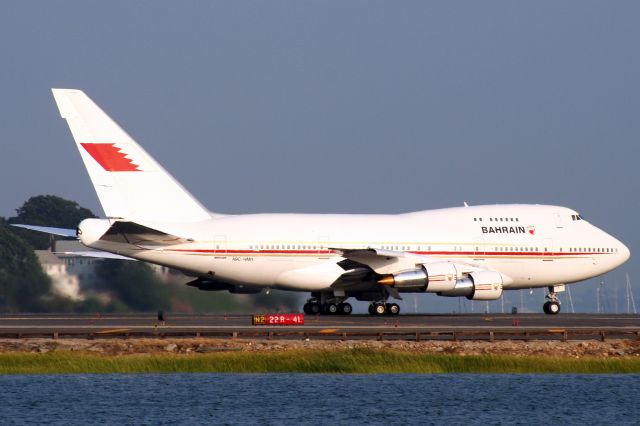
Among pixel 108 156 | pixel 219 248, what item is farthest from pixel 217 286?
pixel 108 156

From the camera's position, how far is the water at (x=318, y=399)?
120ft

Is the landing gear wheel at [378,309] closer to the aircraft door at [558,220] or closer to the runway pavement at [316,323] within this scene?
the runway pavement at [316,323]

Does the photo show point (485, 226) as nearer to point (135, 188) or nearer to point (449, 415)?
point (135, 188)

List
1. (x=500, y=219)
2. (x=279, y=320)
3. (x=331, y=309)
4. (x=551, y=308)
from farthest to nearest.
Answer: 1. (x=551, y=308)
2. (x=500, y=219)
3. (x=331, y=309)
4. (x=279, y=320)

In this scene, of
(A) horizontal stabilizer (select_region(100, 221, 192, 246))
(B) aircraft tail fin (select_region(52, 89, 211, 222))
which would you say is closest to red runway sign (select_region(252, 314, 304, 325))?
(A) horizontal stabilizer (select_region(100, 221, 192, 246))

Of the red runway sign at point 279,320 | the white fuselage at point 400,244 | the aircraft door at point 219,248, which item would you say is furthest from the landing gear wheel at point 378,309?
the aircraft door at point 219,248

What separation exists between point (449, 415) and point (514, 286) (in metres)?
27.0

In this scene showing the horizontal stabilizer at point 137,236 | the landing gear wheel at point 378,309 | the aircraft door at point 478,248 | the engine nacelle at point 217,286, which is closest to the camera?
the horizontal stabilizer at point 137,236

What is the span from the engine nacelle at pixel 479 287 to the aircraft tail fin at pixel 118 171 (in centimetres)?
1161

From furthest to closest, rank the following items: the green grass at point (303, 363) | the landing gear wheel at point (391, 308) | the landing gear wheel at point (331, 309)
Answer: the landing gear wheel at point (331, 309), the landing gear wheel at point (391, 308), the green grass at point (303, 363)

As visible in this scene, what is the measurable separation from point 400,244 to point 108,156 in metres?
13.6

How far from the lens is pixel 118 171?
59.8 metres

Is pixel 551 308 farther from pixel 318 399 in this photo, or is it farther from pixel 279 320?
pixel 318 399

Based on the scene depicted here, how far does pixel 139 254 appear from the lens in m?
58.4
